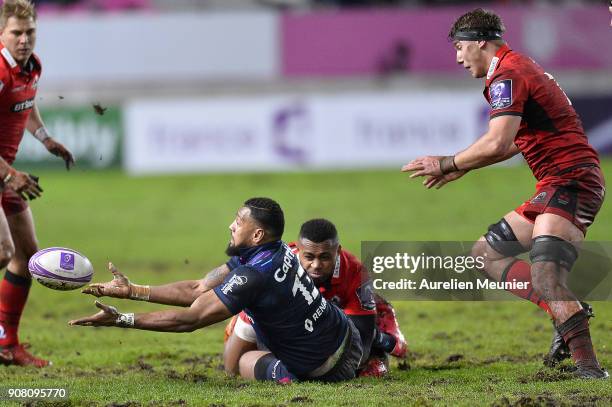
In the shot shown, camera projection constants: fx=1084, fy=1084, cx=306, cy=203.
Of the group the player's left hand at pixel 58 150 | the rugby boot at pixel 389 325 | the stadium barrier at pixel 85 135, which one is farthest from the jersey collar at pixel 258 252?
the stadium barrier at pixel 85 135

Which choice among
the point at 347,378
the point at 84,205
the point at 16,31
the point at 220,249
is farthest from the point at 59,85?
the point at 347,378

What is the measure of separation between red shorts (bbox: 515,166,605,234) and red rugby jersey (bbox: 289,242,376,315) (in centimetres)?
142

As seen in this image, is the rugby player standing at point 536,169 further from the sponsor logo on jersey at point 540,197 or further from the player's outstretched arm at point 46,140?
the player's outstretched arm at point 46,140

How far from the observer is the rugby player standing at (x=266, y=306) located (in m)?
7.36

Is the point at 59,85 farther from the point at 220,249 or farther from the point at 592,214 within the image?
the point at 592,214

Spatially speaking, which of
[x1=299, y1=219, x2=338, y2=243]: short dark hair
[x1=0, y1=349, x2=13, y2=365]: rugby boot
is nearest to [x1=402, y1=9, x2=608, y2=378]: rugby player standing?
[x1=299, y1=219, x2=338, y2=243]: short dark hair

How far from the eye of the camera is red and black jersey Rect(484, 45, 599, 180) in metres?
7.93

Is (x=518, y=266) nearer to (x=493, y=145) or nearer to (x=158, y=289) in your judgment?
(x=493, y=145)

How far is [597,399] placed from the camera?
6.91m

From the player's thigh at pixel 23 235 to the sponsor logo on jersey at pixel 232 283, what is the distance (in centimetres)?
269

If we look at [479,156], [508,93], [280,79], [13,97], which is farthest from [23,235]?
[280,79]

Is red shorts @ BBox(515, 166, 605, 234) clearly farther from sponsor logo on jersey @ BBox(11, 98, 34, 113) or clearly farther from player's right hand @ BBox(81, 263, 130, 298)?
sponsor logo on jersey @ BBox(11, 98, 34, 113)

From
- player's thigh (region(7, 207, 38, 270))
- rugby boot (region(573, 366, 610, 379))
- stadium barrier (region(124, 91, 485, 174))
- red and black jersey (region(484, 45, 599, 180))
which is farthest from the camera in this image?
stadium barrier (region(124, 91, 485, 174))

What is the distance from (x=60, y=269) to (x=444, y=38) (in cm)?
2032
